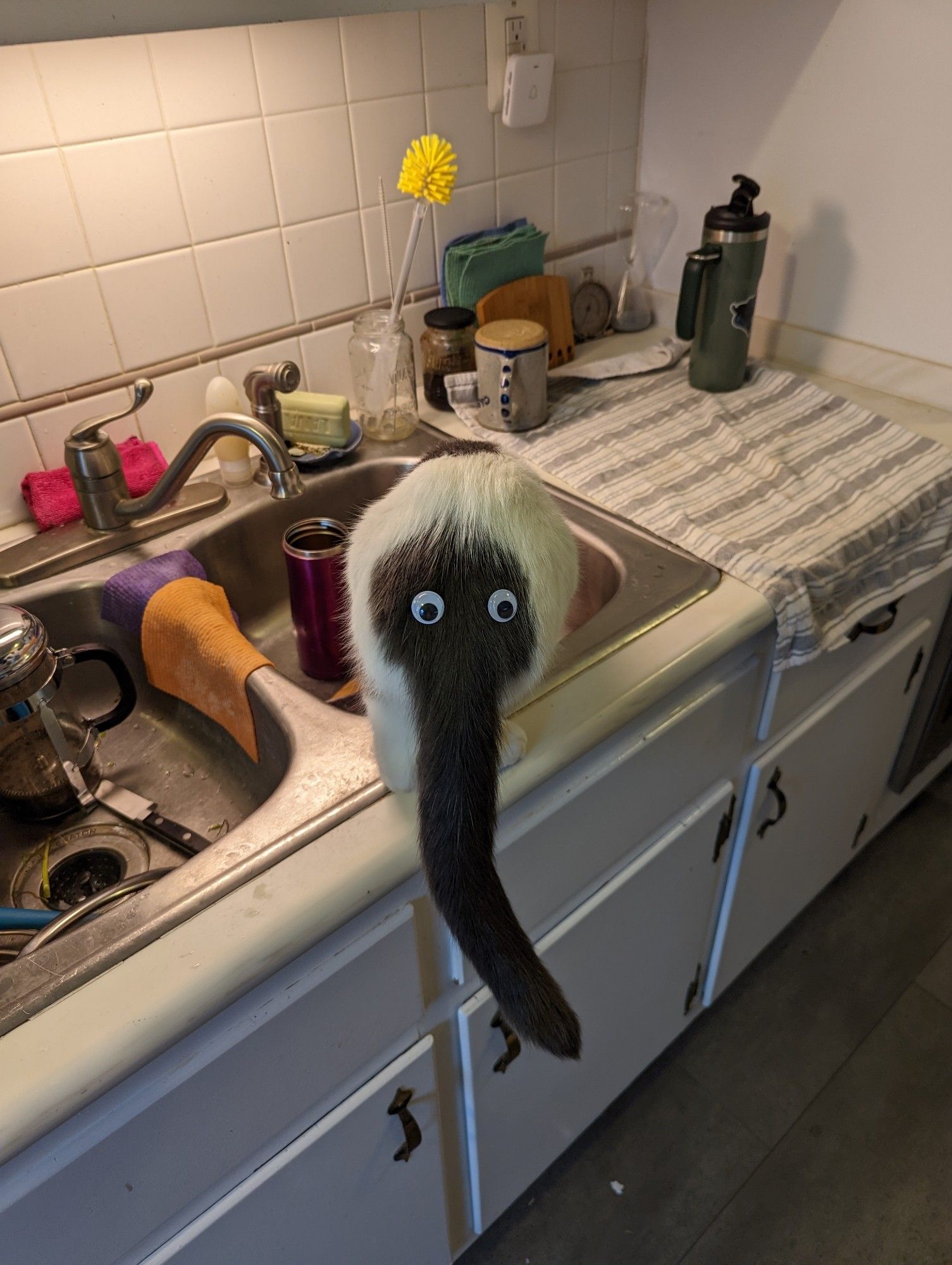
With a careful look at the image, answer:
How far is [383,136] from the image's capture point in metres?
1.06

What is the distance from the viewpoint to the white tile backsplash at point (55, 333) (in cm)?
88

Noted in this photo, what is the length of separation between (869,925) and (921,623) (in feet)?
2.03

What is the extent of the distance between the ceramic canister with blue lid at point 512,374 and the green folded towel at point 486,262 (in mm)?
98

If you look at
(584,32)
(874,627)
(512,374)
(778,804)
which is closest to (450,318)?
(512,374)

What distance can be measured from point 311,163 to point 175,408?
0.34 meters

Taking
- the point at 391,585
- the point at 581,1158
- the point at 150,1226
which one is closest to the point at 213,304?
the point at 391,585

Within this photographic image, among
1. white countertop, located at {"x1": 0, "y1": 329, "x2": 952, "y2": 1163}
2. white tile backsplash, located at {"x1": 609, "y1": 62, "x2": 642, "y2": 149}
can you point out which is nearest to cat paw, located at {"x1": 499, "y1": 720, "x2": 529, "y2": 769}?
white countertop, located at {"x1": 0, "y1": 329, "x2": 952, "y2": 1163}

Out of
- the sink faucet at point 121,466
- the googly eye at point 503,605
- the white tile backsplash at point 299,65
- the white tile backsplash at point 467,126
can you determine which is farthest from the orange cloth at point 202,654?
the white tile backsplash at point 467,126

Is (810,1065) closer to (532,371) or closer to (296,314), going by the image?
(532,371)

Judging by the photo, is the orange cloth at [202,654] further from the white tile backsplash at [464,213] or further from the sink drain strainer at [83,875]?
the white tile backsplash at [464,213]

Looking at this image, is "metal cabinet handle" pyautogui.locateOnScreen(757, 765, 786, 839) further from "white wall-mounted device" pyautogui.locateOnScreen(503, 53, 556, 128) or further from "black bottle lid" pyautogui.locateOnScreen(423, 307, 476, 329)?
"white wall-mounted device" pyautogui.locateOnScreen(503, 53, 556, 128)

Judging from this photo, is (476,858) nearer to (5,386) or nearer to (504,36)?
(5,386)

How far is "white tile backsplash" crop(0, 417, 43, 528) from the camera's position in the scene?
3.03ft

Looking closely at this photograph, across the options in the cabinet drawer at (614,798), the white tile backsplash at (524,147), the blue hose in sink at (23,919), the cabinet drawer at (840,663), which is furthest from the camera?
the white tile backsplash at (524,147)
